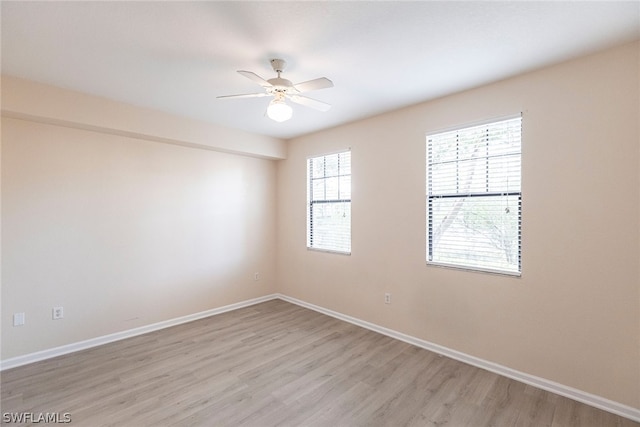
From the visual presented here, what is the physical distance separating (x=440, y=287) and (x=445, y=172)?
1.21m

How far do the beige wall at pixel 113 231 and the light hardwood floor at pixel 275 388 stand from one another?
47 cm

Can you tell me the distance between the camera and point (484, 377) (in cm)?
260

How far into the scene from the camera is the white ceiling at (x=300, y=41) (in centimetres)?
173

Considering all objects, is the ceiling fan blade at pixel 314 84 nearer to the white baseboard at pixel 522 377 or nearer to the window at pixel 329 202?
the window at pixel 329 202

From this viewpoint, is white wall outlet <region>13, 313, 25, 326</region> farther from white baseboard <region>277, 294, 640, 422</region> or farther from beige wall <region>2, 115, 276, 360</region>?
white baseboard <region>277, 294, 640, 422</region>

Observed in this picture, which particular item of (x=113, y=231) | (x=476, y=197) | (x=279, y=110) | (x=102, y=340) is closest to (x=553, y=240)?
(x=476, y=197)

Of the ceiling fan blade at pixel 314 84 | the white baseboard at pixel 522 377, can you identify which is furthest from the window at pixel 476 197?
the ceiling fan blade at pixel 314 84

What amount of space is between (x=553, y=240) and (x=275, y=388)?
2.60 metres

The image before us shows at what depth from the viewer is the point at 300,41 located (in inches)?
80.7

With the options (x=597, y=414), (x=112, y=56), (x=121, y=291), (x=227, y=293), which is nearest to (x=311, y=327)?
(x=227, y=293)

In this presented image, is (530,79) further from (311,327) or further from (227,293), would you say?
(227,293)

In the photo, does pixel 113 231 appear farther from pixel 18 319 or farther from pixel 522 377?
pixel 522 377

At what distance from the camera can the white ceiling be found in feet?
5.69

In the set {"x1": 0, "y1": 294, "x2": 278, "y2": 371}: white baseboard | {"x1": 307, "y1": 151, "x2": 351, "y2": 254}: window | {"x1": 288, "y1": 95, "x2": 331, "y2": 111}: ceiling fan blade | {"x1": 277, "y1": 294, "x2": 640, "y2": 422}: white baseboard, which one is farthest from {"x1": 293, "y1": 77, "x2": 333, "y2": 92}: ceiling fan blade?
{"x1": 0, "y1": 294, "x2": 278, "y2": 371}: white baseboard
